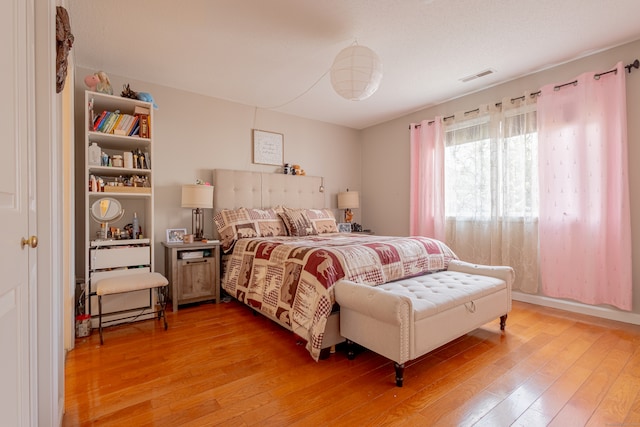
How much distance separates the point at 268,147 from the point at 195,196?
1354 mm

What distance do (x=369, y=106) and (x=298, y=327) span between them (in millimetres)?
3178

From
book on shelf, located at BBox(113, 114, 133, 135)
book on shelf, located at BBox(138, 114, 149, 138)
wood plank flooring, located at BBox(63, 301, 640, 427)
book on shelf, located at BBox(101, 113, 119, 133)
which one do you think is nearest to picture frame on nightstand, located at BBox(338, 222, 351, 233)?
wood plank flooring, located at BBox(63, 301, 640, 427)

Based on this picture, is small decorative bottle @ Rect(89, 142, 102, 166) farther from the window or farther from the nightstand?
the window

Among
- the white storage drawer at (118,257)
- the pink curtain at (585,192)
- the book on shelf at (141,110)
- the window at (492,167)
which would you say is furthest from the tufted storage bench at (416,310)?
the book on shelf at (141,110)

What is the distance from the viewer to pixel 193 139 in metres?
3.60

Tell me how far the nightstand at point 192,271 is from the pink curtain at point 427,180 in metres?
2.70

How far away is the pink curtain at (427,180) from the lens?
396cm

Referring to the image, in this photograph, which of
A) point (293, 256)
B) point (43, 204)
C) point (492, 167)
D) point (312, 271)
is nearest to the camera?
point (43, 204)

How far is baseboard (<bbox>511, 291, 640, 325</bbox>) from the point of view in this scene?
2605 mm

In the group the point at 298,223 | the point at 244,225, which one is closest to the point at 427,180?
the point at 298,223

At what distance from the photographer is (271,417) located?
1444mm

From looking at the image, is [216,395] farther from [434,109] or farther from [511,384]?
[434,109]

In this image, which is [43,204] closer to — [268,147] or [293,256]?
[293,256]

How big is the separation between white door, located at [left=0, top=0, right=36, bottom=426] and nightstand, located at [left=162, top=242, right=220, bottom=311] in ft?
7.02
